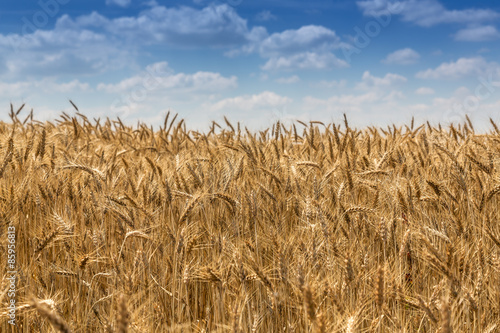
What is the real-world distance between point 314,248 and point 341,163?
1585 millimetres

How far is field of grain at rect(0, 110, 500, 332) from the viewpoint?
1.64 metres

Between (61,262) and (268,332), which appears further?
(61,262)

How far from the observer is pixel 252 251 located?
2.11 metres

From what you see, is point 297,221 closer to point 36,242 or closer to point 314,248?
point 314,248

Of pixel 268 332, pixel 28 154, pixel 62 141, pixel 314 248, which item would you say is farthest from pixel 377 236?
pixel 62 141

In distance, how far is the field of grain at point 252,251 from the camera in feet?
5.37

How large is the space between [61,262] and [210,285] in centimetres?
92

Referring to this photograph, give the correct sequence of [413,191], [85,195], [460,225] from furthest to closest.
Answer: [85,195]
[413,191]
[460,225]

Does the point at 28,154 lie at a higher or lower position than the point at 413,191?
A: higher

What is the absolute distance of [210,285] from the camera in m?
2.20

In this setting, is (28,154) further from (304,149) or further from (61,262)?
(304,149)

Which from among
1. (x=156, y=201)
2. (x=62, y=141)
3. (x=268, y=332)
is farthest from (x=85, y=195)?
(x=62, y=141)

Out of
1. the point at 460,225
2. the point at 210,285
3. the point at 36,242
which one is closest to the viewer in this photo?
the point at 460,225

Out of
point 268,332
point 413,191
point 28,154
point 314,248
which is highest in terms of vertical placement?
point 28,154
